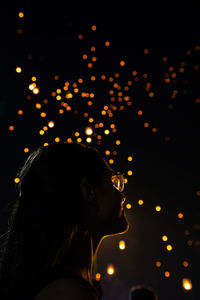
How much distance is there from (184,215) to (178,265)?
126 cm

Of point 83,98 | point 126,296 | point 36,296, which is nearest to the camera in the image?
point 36,296

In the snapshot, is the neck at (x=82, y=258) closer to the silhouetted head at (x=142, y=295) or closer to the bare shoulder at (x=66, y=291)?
the bare shoulder at (x=66, y=291)

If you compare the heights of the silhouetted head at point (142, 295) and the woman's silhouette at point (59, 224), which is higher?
the woman's silhouette at point (59, 224)

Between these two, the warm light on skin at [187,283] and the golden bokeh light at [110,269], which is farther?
the golden bokeh light at [110,269]

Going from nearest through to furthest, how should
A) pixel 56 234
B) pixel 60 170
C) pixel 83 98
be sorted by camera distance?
pixel 56 234, pixel 60 170, pixel 83 98

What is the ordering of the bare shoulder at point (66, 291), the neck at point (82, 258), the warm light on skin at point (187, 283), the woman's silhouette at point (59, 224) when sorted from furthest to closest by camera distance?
1. the warm light on skin at point (187, 283)
2. the neck at point (82, 258)
3. the woman's silhouette at point (59, 224)
4. the bare shoulder at point (66, 291)

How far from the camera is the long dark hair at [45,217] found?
3.02ft

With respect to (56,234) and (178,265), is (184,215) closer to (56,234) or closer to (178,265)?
(178,265)

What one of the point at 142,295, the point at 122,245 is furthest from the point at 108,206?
the point at 122,245

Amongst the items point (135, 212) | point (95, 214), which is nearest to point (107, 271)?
point (135, 212)

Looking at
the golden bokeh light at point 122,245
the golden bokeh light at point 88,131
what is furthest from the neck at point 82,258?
the golden bokeh light at point 122,245

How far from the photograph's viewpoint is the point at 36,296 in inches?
31.9

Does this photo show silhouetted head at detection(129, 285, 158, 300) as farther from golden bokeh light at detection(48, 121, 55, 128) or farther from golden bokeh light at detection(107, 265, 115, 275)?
golden bokeh light at detection(107, 265, 115, 275)

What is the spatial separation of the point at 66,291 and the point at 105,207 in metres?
0.46
